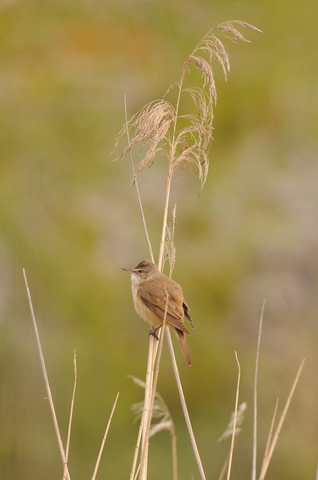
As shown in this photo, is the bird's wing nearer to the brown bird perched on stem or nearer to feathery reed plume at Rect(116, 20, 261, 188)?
the brown bird perched on stem

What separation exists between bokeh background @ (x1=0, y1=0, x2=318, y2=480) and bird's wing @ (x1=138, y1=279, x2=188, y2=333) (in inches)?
92.5

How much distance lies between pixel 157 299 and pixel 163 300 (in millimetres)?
85

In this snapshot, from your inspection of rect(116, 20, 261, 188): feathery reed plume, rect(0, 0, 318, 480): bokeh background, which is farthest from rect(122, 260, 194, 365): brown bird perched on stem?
rect(0, 0, 318, 480): bokeh background

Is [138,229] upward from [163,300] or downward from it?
upward

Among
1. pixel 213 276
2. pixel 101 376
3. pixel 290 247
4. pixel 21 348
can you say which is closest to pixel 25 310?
pixel 21 348

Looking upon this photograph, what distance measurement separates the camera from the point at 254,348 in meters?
6.37

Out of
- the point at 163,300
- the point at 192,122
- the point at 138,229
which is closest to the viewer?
the point at 192,122

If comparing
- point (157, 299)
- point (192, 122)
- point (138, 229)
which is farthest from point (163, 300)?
point (138, 229)

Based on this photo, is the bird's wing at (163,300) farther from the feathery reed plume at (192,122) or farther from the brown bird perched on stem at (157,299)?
the feathery reed plume at (192,122)

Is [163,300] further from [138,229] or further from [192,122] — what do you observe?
[138,229]

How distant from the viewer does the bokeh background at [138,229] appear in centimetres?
587

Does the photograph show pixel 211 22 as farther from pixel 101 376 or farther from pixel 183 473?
pixel 183 473

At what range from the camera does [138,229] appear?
6711mm

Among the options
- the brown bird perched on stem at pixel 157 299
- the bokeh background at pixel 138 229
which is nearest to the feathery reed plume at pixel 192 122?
the brown bird perched on stem at pixel 157 299
